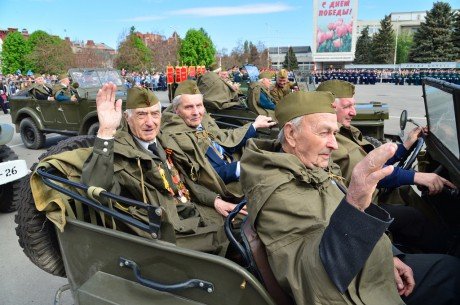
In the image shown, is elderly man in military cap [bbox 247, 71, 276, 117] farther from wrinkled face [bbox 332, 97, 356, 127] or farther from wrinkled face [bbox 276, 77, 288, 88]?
wrinkled face [bbox 332, 97, 356, 127]

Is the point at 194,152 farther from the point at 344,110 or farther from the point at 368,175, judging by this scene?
the point at 368,175

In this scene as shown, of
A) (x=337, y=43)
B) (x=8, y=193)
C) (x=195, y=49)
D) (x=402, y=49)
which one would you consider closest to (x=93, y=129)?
(x=8, y=193)

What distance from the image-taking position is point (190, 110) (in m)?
3.89

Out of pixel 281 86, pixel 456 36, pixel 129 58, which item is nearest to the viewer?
pixel 281 86

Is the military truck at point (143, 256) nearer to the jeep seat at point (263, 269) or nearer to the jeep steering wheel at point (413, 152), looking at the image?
the jeep seat at point (263, 269)

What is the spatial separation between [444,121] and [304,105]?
0.96m

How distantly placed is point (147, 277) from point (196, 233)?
0.73m

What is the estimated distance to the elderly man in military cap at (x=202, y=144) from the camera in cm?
333

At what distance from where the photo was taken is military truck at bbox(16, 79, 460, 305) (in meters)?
1.79

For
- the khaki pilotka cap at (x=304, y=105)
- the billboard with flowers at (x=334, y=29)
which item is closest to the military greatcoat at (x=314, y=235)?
the khaki pilotka cap at (x=304, y=105)

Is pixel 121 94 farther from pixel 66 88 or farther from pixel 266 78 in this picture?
pixel 266 78

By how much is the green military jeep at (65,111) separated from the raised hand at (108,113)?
614 cm

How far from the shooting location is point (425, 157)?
10.7 feet

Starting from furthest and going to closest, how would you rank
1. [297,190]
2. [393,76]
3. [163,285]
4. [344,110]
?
[393,76] < [344,110] < [163,285] < [297,190]
